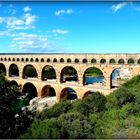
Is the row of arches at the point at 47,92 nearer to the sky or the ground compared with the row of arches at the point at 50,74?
nearer to the ground

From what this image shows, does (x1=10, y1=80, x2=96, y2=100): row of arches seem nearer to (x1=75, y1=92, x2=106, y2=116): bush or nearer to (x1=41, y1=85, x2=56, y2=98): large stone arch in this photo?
(x1=41, y1=85, x2=56, y2=98): large stone arch

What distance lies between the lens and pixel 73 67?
33219 mm

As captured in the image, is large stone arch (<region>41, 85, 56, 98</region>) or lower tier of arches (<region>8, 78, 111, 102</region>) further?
large stone arch (<region>41, 85, 56, 98</region>)

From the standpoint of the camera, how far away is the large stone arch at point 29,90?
3966 cm

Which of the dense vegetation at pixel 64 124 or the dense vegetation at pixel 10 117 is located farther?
the dense vegetation at pixel 10 117

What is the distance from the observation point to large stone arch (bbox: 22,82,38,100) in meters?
39.7

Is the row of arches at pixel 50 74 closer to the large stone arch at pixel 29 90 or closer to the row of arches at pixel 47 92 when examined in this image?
the large stone arch at pixel 29 90

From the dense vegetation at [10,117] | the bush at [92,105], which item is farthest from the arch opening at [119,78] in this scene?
the dense vegetation at [10,117]

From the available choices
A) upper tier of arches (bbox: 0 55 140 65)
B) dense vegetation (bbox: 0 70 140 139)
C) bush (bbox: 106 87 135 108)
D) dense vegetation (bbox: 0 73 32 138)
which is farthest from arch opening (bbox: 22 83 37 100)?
dense vegetation (bbox: 0 73 32 138)

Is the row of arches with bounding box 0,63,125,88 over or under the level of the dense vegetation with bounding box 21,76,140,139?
over

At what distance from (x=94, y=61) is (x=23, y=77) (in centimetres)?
1180

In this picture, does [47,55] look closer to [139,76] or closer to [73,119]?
[139,76]

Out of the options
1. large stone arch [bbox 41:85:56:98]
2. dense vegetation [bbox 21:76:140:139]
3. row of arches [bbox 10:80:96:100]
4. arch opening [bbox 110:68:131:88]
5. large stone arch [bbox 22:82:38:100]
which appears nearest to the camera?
dense vegetation [bbox 21:76:140:139]

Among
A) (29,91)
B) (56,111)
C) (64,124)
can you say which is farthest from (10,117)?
(29,91)
